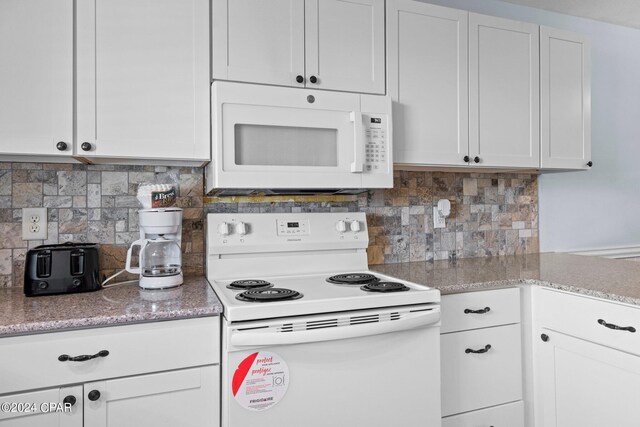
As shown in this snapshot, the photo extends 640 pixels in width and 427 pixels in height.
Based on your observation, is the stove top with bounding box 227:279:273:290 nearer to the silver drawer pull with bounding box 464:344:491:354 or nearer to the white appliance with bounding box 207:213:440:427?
the white appliance with bounding box 207:213:440:427

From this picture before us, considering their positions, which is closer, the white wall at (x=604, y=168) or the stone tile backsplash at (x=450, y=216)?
the stone tile backsplash at (x=450, y=216)

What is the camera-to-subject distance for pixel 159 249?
1.88m

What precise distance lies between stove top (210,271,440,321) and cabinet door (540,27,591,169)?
124 cm

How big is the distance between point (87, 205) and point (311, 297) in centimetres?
106

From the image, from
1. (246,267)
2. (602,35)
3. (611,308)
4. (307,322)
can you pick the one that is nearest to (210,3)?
(246,267)

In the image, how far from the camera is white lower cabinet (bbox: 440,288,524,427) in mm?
1762

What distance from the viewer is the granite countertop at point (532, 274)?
5.49ft

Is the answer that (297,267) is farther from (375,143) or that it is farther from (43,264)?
(43,264)

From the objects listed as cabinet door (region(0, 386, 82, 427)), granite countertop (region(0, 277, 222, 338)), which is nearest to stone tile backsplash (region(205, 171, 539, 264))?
granite countertop (region(0, 277, 222, 338))

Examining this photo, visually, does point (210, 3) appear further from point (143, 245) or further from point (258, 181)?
point (143, 245)

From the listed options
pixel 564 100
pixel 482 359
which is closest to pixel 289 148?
pixel 482 359

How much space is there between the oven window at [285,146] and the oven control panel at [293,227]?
1.06ft

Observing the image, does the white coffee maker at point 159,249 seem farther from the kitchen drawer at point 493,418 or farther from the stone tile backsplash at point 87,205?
the kitchen drawer at point 493,418
